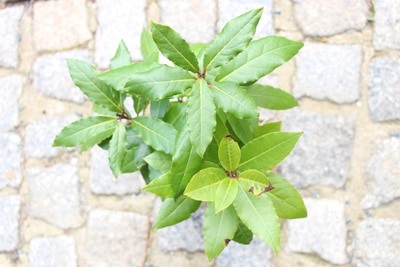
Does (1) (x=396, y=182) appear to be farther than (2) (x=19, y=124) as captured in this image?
No

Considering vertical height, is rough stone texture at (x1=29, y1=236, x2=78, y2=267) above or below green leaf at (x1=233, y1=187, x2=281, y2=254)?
below

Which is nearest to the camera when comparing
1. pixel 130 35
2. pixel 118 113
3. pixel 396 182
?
pixel 118 113

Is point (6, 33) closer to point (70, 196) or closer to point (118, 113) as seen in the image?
point (70, 196)

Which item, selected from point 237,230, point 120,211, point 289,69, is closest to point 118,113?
point 237,230

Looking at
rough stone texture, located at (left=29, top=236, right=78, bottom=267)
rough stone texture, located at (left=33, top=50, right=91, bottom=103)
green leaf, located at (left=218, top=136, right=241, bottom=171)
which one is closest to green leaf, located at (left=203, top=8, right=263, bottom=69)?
green leaf, located at (left=218, top=136, right=241, bottom=171)

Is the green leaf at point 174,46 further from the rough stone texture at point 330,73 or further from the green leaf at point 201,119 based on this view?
the rough stone texture at point 330,73

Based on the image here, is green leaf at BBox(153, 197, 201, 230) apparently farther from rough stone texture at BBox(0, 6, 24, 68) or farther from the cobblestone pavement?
rough stone texture at BBox(0, 6, 24, 68)

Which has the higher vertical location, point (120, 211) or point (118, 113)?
point (118, 113)
